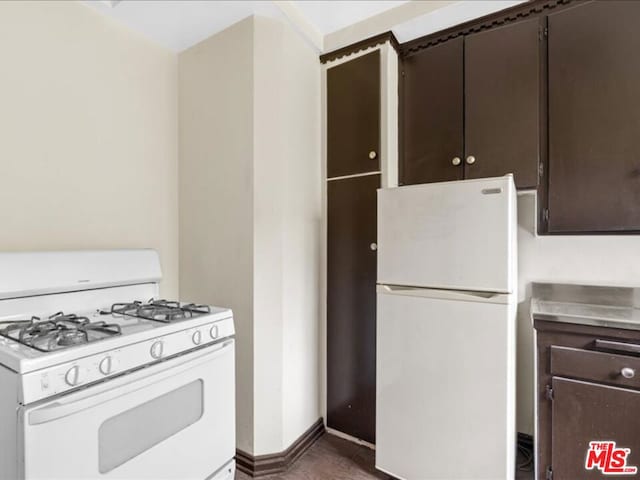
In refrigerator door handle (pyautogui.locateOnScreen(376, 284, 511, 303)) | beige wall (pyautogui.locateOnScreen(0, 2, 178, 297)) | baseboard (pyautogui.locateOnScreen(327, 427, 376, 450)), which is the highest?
beige wall (pyautogui.locateOnScreen(0, 2, 178, 297))

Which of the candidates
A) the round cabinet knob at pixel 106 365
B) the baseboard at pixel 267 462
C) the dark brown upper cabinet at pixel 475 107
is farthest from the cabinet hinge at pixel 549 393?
the round cabinet knob at pixel 106 365

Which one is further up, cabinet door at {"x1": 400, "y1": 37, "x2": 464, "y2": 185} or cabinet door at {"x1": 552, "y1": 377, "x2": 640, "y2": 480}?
cabinet door at {"x1": 400, "y1": 37, "x2": 464, "y2": 185}

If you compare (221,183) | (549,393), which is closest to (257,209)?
(221,183)

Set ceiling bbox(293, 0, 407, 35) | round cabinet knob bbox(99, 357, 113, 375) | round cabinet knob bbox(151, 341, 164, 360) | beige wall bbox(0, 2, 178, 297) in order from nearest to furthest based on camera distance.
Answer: round cabinet knob bbox(99, 357, 113, 375), round cabinet knob bbox(151, 341, 164, 360), beige wall bbox(0, 2, 178, 297), ceiling bbox(293, 0, 407, 35)

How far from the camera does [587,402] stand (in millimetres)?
1279

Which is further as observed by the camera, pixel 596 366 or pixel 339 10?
pixel 339 10

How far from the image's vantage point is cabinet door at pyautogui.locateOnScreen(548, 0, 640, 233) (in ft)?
4.89

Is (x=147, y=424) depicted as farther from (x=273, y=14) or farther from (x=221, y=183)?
(x=273, y=14)

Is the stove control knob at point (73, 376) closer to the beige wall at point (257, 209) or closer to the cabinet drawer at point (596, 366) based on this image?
the beige wall at point (257, 209)

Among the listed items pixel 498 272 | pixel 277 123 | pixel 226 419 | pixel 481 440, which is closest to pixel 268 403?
pixel 226 419

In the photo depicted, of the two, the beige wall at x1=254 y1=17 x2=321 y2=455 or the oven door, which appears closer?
the oven door

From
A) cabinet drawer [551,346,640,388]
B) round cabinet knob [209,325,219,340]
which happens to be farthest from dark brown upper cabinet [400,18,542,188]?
Result: round cabinet knob [209,325,219,340]

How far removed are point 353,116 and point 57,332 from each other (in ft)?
5.44

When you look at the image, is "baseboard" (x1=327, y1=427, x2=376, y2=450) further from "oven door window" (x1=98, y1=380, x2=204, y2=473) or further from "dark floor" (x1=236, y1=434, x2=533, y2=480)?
"oven door window" (x1=98, y1=380, x2=204, y2=473)
